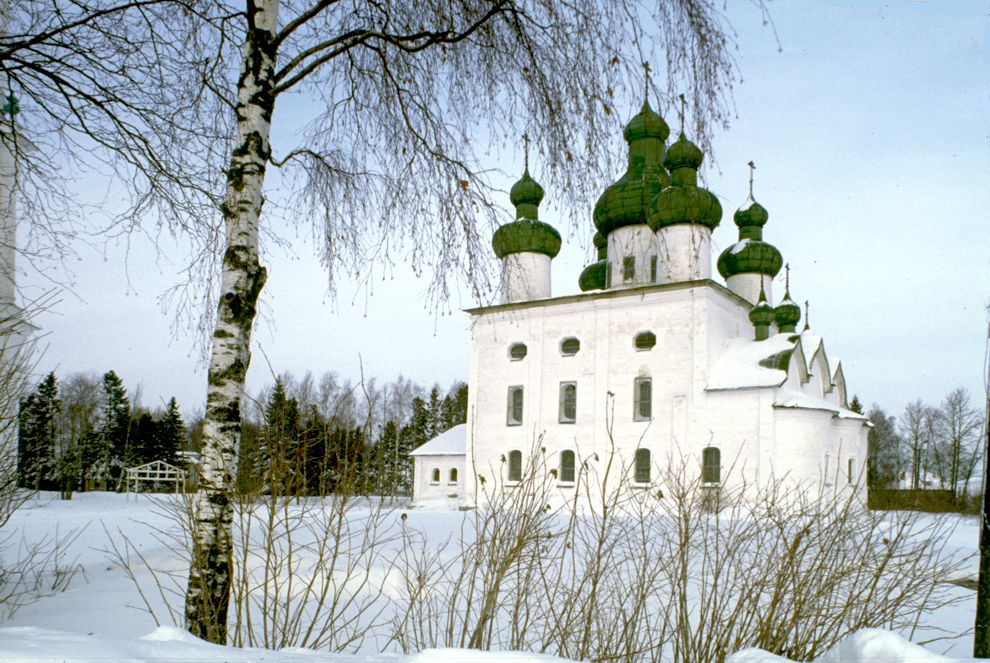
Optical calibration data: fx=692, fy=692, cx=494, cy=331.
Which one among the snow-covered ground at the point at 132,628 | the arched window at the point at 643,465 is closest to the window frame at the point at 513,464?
the arched window at the point at 643,465

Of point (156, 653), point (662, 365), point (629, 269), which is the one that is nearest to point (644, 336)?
point (662, 365)

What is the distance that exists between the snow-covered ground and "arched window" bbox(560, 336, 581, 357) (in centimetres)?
852

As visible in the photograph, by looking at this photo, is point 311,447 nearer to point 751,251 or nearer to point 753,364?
point 753,364

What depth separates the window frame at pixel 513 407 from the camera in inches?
909

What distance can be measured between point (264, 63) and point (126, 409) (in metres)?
35.5

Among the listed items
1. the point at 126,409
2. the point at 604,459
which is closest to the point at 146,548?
the point at 604,459

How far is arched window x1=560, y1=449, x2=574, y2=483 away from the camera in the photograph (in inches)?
869

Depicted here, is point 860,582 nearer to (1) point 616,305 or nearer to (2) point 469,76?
(2) point 469,76

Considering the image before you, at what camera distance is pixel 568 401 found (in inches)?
887

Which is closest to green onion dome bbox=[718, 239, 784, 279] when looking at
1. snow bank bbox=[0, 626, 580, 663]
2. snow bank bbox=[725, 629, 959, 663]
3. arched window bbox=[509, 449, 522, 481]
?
arched window bbox=[509, 449, 522, 481]

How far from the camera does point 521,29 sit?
398cm

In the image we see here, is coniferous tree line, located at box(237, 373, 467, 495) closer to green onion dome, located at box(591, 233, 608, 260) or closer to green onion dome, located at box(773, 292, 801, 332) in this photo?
green onion dome, located at box(591, 233, 608, 260)

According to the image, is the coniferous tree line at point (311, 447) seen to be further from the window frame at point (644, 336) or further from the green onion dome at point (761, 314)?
the green onion dome at point (761, 314)

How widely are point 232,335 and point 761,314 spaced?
20.7 metres
